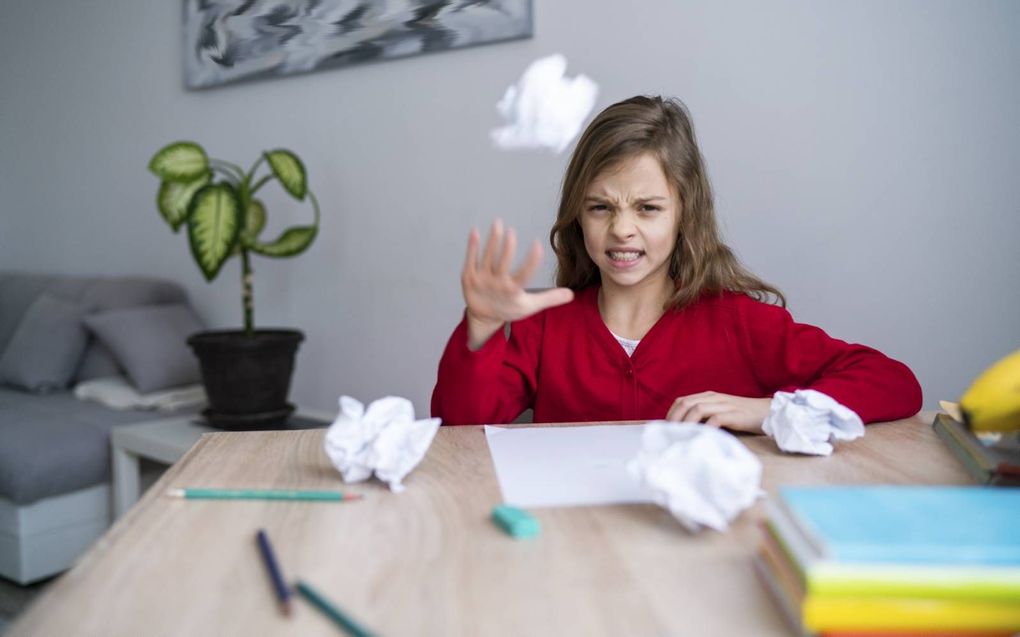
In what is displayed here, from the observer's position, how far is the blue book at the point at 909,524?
482mm

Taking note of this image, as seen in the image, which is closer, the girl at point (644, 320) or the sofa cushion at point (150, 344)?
the girl at point (644, 320)

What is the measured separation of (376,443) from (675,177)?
2.87ft

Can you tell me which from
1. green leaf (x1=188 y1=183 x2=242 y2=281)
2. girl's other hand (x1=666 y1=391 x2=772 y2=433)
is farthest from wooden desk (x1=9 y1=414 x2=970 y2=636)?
green leaf (x1=188 y1=183 x2=242 y2=281)

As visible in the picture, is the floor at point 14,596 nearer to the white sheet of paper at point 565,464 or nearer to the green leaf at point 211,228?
the green leaf at point 211,228

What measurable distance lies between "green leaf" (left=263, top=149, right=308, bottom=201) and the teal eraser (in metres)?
2.00

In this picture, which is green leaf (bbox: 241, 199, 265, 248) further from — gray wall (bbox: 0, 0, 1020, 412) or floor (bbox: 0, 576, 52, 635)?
floor (bbox: 0, 576, 52, 635)

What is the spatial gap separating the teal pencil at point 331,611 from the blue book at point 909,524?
29cm

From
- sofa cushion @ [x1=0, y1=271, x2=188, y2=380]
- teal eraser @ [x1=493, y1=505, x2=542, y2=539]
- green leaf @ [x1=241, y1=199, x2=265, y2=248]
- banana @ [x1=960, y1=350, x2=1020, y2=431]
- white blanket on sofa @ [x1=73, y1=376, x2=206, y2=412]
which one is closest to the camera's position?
teal eraser @ [x1=493, y1=505, x2=542, y2=539]

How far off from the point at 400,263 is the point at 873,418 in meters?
1.82

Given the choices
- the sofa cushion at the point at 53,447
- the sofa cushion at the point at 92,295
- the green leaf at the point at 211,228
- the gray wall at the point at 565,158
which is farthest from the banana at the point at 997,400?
the sofa cushion at the point at 92,295

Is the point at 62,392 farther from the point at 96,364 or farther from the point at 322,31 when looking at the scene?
the point at 322,31

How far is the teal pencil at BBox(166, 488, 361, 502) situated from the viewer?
2.41 feet

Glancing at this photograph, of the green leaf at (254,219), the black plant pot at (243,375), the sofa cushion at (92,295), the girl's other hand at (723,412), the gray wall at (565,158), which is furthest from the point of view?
the sofa cushion at (92,295)

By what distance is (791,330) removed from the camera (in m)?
1.37
